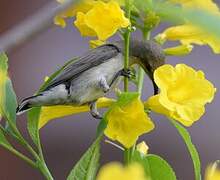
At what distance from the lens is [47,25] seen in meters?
0.46

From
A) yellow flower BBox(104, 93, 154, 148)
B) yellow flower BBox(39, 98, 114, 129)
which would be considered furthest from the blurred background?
yellow flower BBox(104, 93, 154, 148)

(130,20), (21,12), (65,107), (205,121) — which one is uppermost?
(130,20)

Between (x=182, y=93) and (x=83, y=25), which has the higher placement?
(x=83, y=25)

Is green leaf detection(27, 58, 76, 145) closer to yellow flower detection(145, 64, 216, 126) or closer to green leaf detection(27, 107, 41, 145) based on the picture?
green leaf detection(27, 107, 41, 145)

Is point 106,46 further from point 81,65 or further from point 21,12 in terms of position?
point 21,12

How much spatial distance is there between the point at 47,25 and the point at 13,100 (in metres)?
0.47

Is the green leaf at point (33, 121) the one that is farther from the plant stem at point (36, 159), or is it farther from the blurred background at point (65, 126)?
the blurred background at point (65, 126)

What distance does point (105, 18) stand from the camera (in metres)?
0.86

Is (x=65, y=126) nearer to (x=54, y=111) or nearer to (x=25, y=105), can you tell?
(x=54, y=111)

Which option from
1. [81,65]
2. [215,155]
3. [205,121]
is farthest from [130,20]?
[205,121]

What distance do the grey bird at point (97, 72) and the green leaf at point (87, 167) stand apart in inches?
2.9

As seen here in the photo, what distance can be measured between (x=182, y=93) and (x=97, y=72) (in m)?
0.12

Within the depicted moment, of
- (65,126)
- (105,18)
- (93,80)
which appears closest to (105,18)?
(105,18)

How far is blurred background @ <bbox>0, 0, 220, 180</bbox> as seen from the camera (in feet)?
9.71
